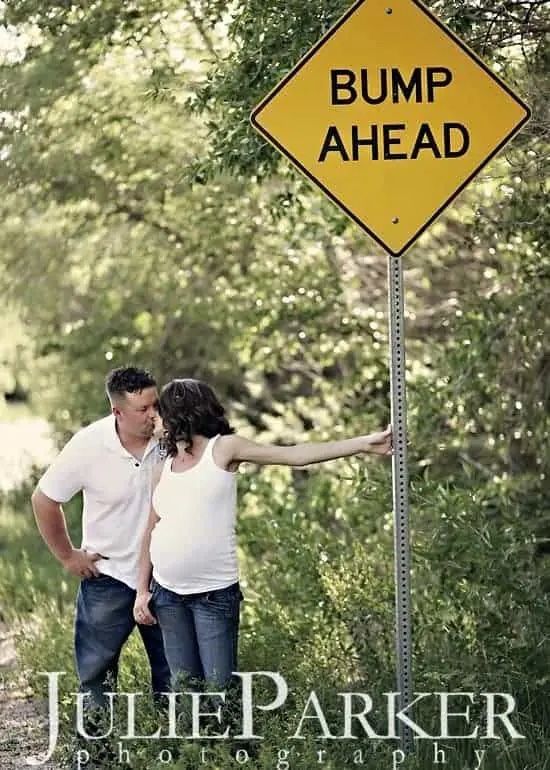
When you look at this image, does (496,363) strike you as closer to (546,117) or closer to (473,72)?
(546,117)

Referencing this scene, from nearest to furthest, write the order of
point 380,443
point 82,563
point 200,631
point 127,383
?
point 380,443, point 200,631, point 127,383, point 82,563

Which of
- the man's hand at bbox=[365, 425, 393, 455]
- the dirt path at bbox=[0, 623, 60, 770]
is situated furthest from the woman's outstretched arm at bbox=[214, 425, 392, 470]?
the dirt path at bbox=[0, 623, 60, 770]

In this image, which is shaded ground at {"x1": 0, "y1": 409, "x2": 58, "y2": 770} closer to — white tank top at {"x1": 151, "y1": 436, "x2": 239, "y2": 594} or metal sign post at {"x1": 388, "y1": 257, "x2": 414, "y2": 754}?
white tank top at {"x1": 151, "y1": 436, "x2": 239, "y2": 594}

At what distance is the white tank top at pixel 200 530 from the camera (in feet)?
21.1

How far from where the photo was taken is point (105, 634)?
702 cm

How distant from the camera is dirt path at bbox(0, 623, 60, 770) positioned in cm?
779

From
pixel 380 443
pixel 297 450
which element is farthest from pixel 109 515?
pixel 380 443

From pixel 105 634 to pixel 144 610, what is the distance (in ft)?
1.36

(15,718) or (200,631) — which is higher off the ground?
(200,631)

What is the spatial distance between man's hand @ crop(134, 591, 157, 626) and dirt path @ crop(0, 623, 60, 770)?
1.19 meters

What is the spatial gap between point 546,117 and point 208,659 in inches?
137

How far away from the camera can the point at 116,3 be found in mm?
9828

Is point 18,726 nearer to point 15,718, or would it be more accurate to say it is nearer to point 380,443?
point 15,718

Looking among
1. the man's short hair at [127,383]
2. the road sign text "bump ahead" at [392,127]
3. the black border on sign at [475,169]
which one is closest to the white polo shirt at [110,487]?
the man's short hair at [127,383]
